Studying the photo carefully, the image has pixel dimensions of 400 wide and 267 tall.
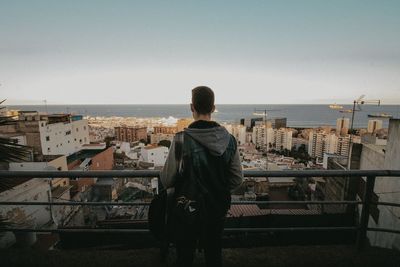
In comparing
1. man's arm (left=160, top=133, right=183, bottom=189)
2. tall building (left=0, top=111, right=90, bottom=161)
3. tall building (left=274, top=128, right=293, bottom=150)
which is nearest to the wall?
man's arm (left=160, top=133, right=183, bottom=189)

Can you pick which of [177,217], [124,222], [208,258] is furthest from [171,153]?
[124,222]

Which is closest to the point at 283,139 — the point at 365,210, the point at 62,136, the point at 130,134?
the point at 130,134

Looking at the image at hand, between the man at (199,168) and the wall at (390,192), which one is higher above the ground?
the man at (199,168)

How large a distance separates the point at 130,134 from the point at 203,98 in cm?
6934

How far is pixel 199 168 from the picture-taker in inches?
64.0

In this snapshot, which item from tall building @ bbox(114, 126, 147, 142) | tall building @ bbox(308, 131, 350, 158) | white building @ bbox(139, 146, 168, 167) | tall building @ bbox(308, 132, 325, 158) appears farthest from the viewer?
tall building @ bbox(114, 126, 147, 142)

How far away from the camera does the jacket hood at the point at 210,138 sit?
161 cm

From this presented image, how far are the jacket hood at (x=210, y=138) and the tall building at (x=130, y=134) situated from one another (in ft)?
222

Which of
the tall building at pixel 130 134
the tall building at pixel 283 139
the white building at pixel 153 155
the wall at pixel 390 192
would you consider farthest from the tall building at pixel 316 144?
the wall at pixel 390 192

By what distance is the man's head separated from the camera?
164cm

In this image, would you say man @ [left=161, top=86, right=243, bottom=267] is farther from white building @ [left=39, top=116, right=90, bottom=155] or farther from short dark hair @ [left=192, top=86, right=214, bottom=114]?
white building @ [left=39, top=116, right=90, bottom=155]

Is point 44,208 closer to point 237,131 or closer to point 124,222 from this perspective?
point 124,222

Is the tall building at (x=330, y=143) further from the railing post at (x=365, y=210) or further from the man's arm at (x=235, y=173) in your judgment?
the man's arm at (x=235, y=173)

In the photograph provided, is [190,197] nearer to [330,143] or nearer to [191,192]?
[191,192]
